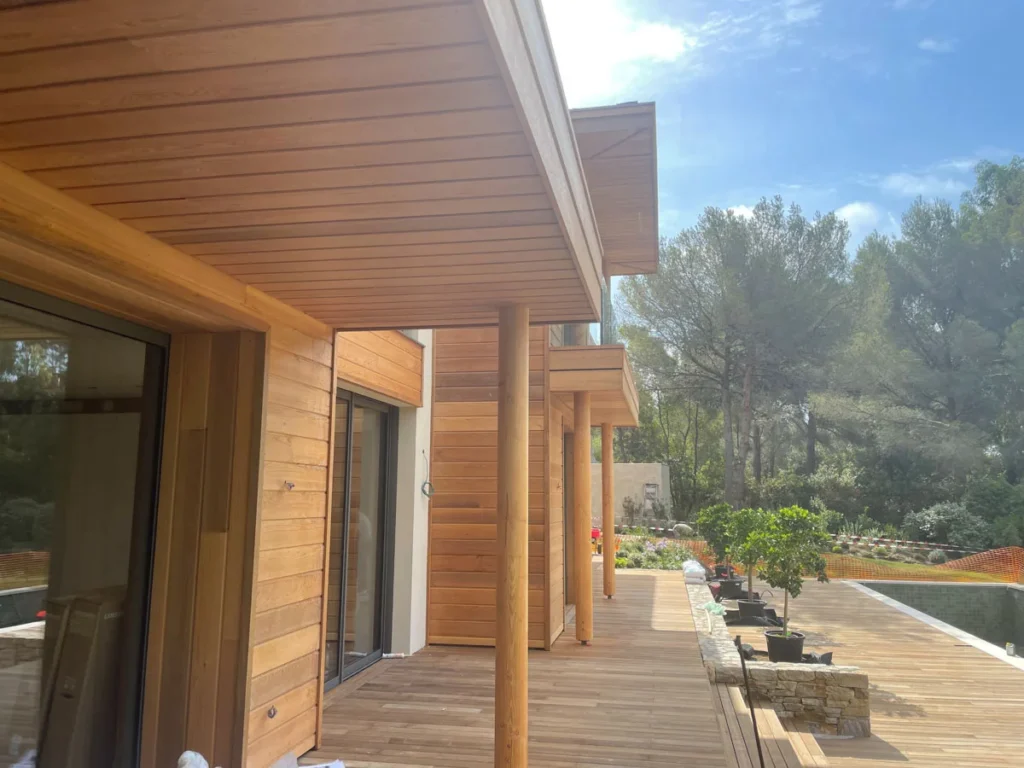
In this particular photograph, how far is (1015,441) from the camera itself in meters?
20.5

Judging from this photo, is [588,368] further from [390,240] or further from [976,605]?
[976,605]

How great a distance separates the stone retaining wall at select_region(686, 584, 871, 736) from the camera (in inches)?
241

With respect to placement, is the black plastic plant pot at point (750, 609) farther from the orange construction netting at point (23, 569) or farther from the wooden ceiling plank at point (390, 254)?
the orange construction netting at point (23, 569)

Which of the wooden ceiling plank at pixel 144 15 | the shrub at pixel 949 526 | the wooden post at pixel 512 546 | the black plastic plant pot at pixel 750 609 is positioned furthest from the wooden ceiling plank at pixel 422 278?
the shrub at pixel 949 526

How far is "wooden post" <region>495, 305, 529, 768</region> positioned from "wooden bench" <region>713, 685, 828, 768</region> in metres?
1.30

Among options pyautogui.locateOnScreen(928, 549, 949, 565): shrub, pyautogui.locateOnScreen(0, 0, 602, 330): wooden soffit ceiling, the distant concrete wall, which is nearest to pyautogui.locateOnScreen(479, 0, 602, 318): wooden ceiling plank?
pyautogui.locateOnScreen(0, 0, 602, 330): wooden soffit ceiling

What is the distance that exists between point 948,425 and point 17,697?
23.2 metres

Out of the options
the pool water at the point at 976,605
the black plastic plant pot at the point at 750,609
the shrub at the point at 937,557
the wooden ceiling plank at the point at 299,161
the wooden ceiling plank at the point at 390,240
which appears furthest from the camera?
the shrub at the point at 937,557

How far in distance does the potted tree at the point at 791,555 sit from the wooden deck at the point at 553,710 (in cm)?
108

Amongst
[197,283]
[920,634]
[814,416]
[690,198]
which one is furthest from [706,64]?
[197,283]

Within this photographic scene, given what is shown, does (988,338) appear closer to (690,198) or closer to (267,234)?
(267,234)

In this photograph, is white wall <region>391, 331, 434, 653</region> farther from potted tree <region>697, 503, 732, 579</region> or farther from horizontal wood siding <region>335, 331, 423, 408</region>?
potted tree <region>697, 503, 732, 579</region>

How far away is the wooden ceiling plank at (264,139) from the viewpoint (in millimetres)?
1601

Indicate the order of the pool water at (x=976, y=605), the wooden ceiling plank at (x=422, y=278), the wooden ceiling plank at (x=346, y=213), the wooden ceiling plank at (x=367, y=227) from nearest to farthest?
the wooden ceiling plank at (x=346, y=213), the wooden ceiling plank at (x=367, y=227), the wooden ceiling plank at (x=422, y=278), the pool water at (x=976, y=605)
